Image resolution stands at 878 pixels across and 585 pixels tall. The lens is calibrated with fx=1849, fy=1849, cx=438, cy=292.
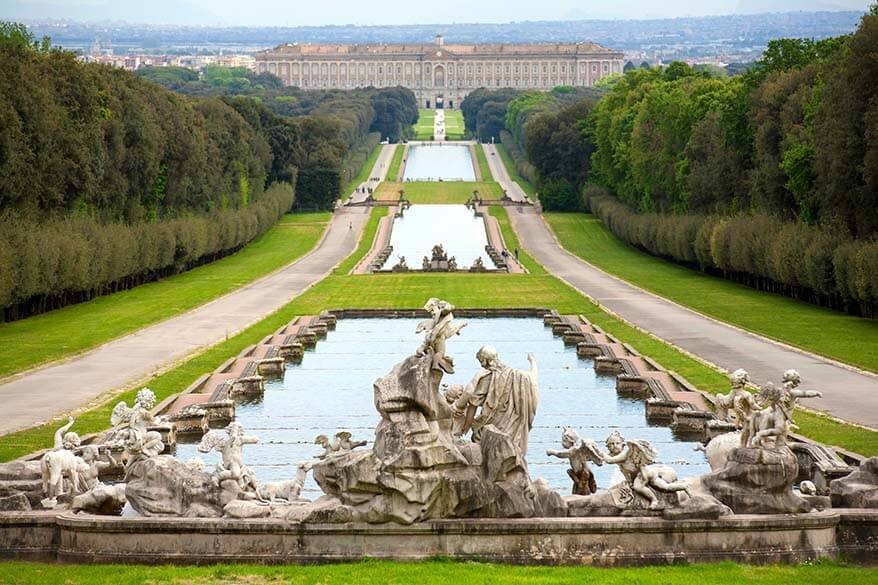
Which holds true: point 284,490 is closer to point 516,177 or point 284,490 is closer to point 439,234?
point 439,234

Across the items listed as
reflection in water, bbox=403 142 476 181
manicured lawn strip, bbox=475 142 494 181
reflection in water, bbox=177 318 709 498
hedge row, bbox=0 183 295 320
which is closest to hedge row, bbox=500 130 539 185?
manicured lawn strip, bbox=475 142 494 181

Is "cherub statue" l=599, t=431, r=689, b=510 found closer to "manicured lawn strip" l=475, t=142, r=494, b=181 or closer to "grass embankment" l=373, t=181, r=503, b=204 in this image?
"grass embankment" l=373, t=181, r=503, b=204

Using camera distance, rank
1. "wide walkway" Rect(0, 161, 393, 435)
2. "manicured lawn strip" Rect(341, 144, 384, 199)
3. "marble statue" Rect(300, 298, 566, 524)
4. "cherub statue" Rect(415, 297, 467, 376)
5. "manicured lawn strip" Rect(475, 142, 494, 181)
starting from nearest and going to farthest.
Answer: "marble statue" Rect(300, 298, 566, 524) → "cherub statue" Rect(415, 297, 467, 376) → "wide walkway" Rect(0, 161, 393, 435) → "manicured lawn strip" Rect(341, 144, 384, 199) → "manicured lawn strip" Rect(475, 142, 494, 181)

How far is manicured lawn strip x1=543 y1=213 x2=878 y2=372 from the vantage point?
51.8 m

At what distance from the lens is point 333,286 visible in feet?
254

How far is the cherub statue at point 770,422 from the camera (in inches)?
966

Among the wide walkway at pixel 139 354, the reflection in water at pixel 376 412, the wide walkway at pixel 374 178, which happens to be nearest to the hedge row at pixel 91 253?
the wide walkway at pixel 139 354

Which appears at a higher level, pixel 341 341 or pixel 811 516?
pixel 811 516

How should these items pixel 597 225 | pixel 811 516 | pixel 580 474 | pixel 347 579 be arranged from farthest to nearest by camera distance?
pixel 597 225, pixel 580 474, pixel 811 516, pixel 347 579

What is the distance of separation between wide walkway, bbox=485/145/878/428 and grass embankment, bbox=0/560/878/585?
43.9 ft

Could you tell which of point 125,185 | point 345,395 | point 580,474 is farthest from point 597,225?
point 580,474

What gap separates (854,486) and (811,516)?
1.70 m

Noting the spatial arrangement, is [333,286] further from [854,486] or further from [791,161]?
[854,486]

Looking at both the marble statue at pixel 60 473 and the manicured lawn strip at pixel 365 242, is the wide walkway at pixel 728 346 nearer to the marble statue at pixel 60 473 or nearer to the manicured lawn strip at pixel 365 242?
the manicured lawn strip at pixel 365 242
